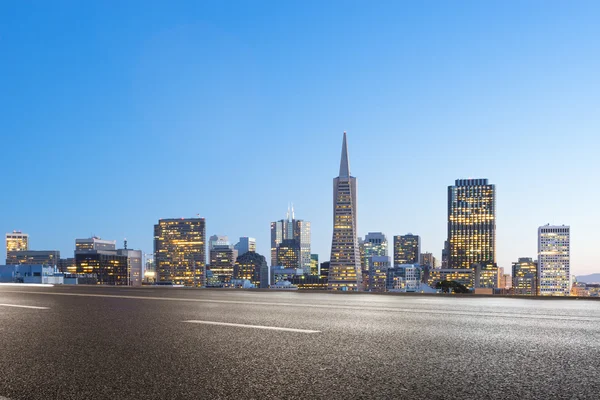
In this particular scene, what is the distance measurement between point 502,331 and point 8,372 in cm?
546

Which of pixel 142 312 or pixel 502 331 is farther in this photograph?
pixel 142 312

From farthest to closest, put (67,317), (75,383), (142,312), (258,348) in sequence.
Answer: (142,312) → (67,317) → (258,348) → (75,383)

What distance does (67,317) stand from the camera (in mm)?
9508

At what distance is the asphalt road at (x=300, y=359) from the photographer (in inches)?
156

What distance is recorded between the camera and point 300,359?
514 cm

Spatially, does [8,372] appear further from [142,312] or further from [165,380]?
[142,312]

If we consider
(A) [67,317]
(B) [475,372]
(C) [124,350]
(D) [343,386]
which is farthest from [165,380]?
(A) [67,317]

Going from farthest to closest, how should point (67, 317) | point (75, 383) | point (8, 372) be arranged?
point (67, 317), point (8, 372), point (75, 383)

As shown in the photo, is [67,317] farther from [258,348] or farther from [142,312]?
[258,348]

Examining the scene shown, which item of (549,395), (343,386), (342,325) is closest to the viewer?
(549,395)

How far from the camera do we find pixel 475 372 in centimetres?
450

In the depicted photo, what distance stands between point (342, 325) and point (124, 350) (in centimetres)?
319

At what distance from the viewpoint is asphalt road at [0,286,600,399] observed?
3.97m

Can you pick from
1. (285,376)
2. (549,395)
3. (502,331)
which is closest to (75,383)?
(285,376)
